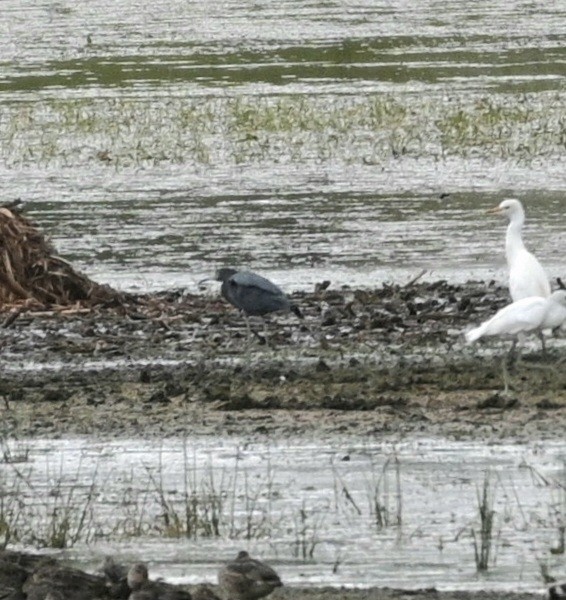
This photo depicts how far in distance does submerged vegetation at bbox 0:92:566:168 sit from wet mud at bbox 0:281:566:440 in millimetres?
9720

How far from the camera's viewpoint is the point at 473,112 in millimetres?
28453

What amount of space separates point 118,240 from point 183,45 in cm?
2435

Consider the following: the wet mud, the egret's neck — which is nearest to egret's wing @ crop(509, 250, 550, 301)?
the wet mud

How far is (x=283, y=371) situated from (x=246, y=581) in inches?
191

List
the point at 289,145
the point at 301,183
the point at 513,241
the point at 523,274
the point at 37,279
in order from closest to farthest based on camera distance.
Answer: the point at 523,274 < the point at 513,241 < the point at 37,279 < the point at 301,183 < the point at 289,145

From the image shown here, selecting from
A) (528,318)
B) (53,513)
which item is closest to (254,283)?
(528,318)

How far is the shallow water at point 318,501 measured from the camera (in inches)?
332

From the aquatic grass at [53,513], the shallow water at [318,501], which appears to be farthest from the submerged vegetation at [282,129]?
the aquatic grass at [53,513]

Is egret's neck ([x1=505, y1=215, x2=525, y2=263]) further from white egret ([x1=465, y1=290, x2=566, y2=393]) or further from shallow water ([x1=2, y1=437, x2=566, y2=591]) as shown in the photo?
shallow water ([x1=2, y1=437, x2=566, y2=591])

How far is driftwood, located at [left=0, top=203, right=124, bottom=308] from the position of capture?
1543 centimetres

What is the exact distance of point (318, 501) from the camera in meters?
9.49

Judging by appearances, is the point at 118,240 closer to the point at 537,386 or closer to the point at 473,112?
the point at 537,386

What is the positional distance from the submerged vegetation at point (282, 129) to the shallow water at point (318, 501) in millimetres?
14101

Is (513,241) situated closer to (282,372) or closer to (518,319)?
(518,319)
